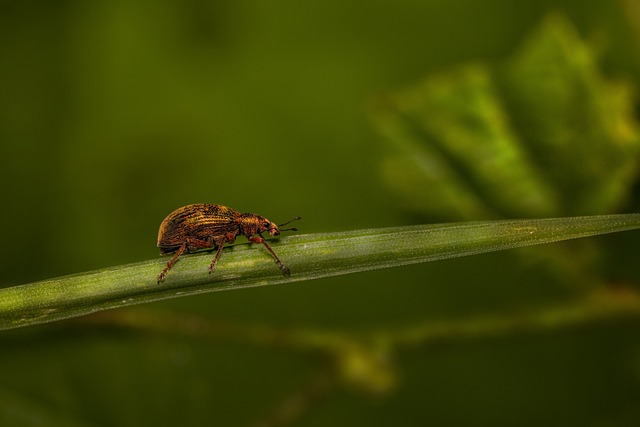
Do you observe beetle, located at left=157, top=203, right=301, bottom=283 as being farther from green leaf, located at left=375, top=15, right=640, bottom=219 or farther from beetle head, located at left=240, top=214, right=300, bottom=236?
green leaf, located at left=375, top=15, right=640, bottom=219

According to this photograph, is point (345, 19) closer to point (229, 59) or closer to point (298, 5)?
point (298, 5)

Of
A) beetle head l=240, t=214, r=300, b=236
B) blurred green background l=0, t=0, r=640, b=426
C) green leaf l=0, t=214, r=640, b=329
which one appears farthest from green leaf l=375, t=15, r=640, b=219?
green leaf l=0, t=214, r=640, b=329

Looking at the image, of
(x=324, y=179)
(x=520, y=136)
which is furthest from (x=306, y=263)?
(x=324, y=179)

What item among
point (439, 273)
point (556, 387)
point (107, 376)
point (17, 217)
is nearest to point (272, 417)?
point (107, 376)

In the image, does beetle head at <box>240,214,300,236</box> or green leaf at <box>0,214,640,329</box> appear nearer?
green leaf at <box>0,214,640,329</box>

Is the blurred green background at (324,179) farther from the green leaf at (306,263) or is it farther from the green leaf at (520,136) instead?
the green leaf at (306,263)

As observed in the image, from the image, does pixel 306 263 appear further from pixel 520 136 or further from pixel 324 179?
pixel 324 179

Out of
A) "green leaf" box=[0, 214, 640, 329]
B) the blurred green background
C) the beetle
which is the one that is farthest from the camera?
the blurred green background
